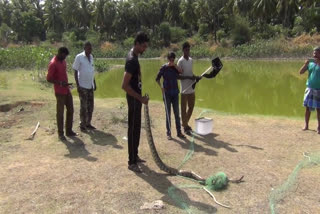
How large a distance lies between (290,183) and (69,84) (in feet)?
12.8

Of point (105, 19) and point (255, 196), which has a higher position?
point (105, 19)

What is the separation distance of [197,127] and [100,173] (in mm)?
2511

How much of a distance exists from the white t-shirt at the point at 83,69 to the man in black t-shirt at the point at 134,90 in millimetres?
2281

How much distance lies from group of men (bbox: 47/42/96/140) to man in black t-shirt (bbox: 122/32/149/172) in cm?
204

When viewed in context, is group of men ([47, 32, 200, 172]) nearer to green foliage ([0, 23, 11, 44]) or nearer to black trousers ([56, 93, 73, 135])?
black trousers ([56, 93, 73, 135])

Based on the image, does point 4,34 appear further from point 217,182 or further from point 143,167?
point 217,182

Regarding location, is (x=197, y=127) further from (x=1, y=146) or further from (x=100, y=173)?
(x=1, y=146)

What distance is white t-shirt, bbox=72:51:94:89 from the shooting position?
6246 millimetres

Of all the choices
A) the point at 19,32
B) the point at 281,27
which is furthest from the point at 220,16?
the point at 19,32

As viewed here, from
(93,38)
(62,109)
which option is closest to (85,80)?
(62,109)

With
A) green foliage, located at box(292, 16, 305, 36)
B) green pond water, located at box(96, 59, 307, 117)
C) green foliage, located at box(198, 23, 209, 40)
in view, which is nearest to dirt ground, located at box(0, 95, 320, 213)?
green pond water, located at box(96, 59, 307, 117)

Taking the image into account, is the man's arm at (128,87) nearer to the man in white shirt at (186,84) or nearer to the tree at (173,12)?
the man in white shirt at (186,84)

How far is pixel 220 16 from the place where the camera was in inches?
1906

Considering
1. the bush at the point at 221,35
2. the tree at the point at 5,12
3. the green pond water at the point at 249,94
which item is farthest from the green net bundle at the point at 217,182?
the tree at the point at 5,12
